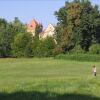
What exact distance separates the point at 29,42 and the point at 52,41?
6.00 meters

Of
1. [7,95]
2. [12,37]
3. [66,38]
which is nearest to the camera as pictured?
[7,95]

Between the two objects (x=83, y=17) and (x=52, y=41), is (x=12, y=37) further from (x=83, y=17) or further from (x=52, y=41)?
(x=83, y=17)

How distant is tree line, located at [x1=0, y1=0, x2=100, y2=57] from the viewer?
105812mm

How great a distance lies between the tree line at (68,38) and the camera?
105812 mm

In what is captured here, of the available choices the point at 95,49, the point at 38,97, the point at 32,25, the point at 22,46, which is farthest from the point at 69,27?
the point at 38,97

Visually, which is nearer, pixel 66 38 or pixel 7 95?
pixel 7 95

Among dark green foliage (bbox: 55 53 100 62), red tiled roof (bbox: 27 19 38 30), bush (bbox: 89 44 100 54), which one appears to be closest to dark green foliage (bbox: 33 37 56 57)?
bush (bbox: 89 44 100 54)

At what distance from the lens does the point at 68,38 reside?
106 metres

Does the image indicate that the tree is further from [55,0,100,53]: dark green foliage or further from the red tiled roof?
the red tiled roof

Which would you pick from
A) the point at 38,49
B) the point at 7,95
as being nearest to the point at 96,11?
the point at 38,49

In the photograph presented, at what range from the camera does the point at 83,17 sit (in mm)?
106750

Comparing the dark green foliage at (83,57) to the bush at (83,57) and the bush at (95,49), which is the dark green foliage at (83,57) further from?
the bush at (95,49)

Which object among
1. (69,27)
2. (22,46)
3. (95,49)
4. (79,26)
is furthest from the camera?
(22,46)

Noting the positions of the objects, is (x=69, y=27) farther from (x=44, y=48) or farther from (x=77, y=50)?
(x=44, y=48)
